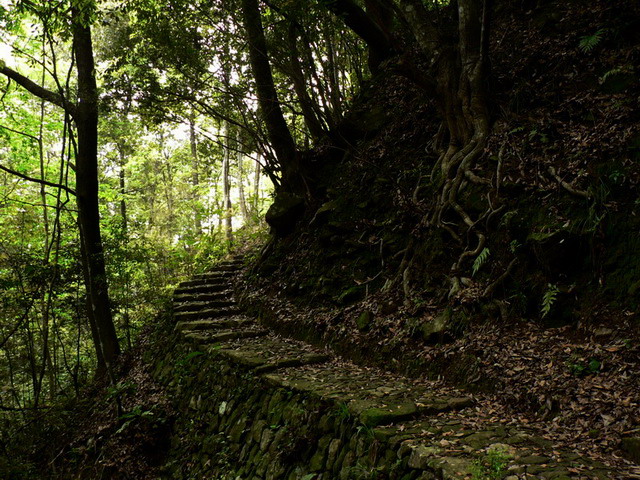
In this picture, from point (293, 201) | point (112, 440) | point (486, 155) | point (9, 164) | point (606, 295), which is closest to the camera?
point (606, 295)

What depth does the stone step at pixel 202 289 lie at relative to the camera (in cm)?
984

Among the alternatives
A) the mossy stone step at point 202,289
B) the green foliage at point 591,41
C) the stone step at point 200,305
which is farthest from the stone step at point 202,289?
the green foliage at point 591,41

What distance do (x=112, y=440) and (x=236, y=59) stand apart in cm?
768

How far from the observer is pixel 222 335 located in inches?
281

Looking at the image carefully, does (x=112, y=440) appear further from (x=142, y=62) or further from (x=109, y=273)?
(x=142, y=62)

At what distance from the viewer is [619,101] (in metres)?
4.64

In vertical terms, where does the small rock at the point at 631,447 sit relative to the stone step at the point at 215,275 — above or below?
below

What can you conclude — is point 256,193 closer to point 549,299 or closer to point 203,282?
point 203,282

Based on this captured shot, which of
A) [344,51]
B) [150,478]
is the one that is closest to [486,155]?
[344,51]

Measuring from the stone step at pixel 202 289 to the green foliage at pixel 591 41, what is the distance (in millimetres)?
8440

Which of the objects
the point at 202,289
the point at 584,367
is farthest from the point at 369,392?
the point at 202,289

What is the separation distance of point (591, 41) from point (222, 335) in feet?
23.0

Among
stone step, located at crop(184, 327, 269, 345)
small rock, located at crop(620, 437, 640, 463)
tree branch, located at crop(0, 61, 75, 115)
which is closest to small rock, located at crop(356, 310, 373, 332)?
stone step, located at crop(184, 327, 269, 345)

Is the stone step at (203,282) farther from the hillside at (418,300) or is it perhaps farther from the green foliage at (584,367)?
the green foliage at (584,367)
